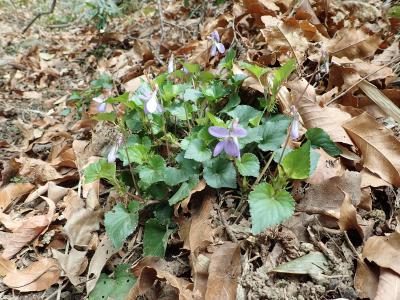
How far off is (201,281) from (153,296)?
18 centimetres

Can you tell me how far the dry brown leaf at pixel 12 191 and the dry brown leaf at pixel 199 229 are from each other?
40.8 inches

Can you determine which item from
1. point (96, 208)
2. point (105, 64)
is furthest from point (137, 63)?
point (96, 208)

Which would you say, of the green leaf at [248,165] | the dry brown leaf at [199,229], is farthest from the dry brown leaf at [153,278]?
the green leaf at [248,165]

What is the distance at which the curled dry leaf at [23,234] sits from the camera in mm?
1668

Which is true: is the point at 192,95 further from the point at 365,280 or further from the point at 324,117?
the point at 365,280

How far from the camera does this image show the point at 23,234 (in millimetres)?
1696

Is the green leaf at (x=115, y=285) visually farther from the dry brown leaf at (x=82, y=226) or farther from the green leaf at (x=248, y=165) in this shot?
the green leaf at (x=248, y=165)

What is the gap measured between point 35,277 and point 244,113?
3.60ft

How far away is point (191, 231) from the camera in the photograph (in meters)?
1.42

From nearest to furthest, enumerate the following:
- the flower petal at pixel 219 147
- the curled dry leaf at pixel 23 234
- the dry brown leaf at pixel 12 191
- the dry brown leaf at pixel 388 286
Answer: the dry brown leaf at pixel 388 286 < the flower petal at pixel 219 147 < the curled dry leaf at pixel 23 234 < the dry brown leaf at pixel 12 191

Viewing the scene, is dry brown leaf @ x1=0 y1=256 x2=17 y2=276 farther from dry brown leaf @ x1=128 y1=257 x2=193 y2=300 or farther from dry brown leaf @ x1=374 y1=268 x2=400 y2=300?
dry brown leaf @ x1=374 y1=268 x2=400 y2=300

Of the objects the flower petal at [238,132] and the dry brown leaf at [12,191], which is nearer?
the flower petal at [238,132]

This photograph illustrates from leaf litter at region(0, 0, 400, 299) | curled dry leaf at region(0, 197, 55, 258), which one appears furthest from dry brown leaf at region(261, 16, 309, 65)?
curled dry leaf at region(0, 197, 55, 258)

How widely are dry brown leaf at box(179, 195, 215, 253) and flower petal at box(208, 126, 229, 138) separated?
35 cm
